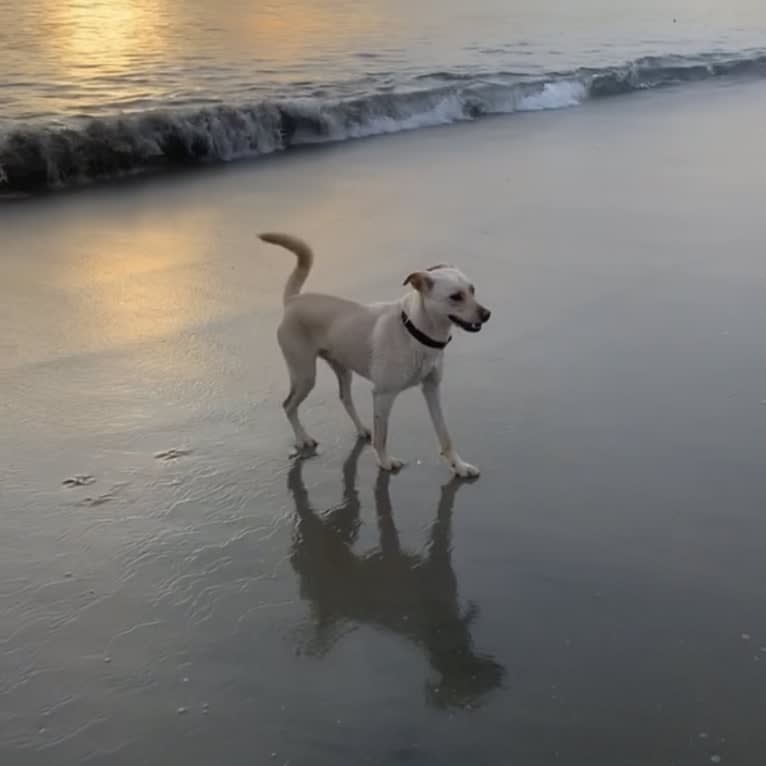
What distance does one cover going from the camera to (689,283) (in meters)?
5.52

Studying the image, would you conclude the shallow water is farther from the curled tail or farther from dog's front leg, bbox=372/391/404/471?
dog's front leg, bbox=372/391/404/471

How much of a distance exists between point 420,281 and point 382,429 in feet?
1.98

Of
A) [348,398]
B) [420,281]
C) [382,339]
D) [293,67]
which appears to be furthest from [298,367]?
[293,67]

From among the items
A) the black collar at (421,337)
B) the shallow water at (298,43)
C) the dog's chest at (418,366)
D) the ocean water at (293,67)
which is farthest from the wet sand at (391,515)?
the shallow water at (298,43)

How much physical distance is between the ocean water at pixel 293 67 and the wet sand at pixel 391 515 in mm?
2912

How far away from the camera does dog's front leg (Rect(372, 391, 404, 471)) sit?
3680 mm

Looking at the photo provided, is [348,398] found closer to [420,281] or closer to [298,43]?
[420,281]

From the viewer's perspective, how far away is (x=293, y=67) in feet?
40.8

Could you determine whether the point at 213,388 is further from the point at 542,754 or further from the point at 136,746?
the point at 542,754

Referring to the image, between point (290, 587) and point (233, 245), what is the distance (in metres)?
3.68

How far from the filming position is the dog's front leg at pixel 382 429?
368 centimetres

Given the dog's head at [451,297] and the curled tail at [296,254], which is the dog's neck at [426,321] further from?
the curled tail at [296,254]

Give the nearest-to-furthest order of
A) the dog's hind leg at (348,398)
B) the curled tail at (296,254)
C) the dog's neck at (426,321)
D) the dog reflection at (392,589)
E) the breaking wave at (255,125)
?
the dog reflection at (392,589)
the dog's neck at (426,321)
the curled tail at (296,254)
the dog's hind leg at (348,398)
the breaking wave at (255,125)

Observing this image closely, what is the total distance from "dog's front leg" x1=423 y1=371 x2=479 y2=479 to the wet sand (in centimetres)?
8
